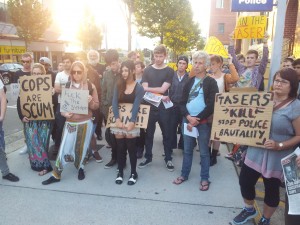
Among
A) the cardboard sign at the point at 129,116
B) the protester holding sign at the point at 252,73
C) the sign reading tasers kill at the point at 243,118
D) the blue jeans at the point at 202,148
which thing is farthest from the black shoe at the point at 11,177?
the protester holding sign at the point at 252,73

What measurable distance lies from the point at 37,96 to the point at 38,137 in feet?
2.17

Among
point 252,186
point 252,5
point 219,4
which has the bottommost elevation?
point 252,186

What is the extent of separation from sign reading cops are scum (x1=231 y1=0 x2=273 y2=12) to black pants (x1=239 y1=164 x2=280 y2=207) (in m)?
3.25

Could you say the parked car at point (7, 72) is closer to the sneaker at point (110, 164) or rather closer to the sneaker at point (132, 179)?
the sneaker at point (110, 164)

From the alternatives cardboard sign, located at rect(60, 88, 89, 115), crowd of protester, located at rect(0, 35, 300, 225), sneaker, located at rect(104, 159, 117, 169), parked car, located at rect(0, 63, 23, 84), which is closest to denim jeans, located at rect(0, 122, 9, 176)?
crowd of protester, located at rect(0, 35, 300, 225)

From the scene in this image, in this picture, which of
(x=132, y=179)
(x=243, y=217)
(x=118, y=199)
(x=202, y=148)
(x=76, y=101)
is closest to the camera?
(x=243, y=217)

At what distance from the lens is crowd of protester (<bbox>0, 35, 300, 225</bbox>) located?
8.74 feet

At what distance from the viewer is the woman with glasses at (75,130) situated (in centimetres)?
396

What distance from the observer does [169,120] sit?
4.52 metres

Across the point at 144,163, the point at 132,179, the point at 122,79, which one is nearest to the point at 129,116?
the point at 122,79

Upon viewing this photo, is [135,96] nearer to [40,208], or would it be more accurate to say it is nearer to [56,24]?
[40,208]

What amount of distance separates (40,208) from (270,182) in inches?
106

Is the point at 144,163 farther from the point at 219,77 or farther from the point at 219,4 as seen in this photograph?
the point at 219,4

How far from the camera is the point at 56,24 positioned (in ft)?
122
